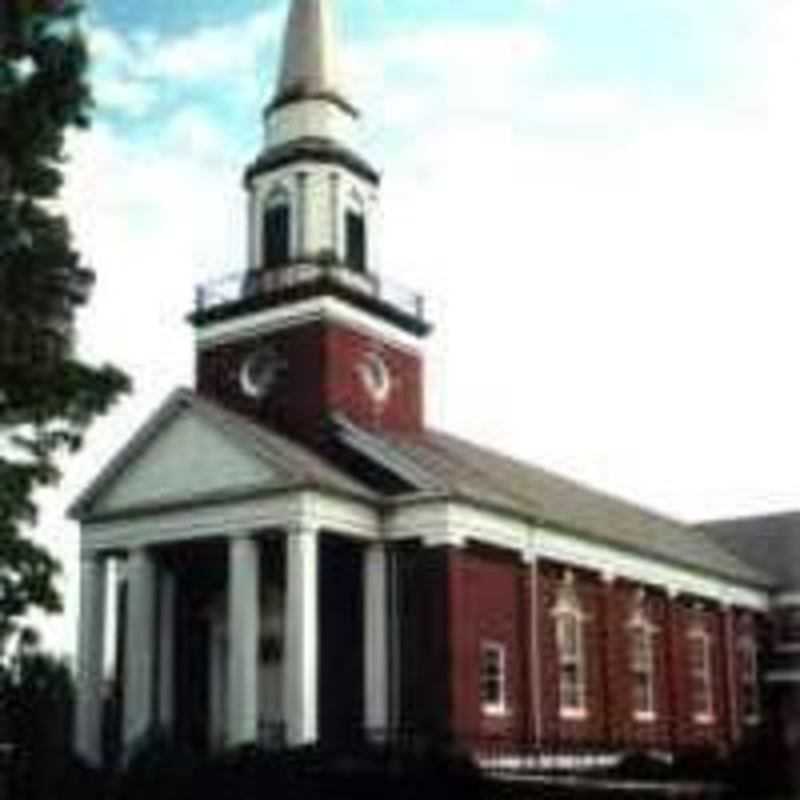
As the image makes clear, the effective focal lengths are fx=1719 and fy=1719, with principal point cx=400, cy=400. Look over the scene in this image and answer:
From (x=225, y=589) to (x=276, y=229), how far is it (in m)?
9.19

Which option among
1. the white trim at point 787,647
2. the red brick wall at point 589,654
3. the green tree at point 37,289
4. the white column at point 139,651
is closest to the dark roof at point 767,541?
the white trim at point 787,647

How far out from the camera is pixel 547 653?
42.6 metres

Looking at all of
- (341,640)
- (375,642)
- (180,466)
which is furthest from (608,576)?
(180,466)

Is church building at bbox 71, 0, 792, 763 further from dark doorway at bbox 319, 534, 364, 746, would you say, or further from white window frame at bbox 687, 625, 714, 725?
white window frame at bbox 687, 625, 714, 725

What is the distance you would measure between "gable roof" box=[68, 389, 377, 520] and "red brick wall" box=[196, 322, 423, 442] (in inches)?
39.1

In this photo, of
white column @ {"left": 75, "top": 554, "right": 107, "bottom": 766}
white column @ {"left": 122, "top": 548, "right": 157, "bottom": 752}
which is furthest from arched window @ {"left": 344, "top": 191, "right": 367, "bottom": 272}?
white column @ {"left": 75, "top": 554, "right": 107, "bottom": 766}

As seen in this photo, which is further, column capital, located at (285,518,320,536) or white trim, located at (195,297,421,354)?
white trim, located at (195,297,421,354)

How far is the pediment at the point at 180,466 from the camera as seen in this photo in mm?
38812

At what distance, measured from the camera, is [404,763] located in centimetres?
3189

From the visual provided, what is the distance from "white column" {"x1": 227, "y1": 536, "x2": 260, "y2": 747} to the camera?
3716cm

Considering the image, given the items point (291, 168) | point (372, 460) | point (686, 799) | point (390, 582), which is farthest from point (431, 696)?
point (291, 168)

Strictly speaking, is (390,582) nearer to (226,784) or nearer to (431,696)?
(431,696)

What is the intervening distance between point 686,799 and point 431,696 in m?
11.2

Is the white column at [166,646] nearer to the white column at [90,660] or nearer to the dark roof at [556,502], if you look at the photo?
the white column at [90,660]
